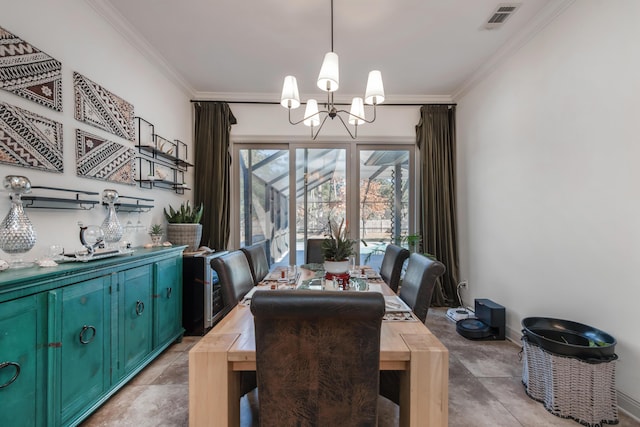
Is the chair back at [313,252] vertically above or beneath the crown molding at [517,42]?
beneath

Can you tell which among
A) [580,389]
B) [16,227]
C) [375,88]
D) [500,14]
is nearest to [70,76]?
[16,227]

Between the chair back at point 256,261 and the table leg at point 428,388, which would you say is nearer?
the table leg at point 428,388

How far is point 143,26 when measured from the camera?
2479mm

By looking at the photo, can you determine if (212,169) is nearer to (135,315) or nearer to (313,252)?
(313,252)

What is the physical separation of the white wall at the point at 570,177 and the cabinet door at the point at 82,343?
3232 millimetres

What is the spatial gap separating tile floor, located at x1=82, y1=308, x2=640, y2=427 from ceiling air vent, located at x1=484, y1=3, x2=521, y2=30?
9.48 ft

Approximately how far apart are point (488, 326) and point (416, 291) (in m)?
1.74

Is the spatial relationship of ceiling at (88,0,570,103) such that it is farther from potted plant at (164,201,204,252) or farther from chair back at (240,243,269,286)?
chair back at (240,243,269,286)

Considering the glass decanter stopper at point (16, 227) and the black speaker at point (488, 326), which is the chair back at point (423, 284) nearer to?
the black speaker at point (488, 326)

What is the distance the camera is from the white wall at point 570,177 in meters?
1.76

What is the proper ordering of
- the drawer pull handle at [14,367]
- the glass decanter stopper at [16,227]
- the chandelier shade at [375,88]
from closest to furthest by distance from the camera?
the drawer pull handle at [14,367], the glass decanter stopper at [16,227], the chandelier shade at [375,88]

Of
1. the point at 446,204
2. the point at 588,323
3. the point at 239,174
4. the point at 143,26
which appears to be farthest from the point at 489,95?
the point at 143,26

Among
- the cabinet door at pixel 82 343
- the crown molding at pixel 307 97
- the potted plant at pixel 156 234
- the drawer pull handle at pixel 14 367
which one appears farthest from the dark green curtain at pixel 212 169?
the drawer pull handle at pixel 14 367

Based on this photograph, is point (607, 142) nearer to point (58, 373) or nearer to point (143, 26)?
point (58, 373)
